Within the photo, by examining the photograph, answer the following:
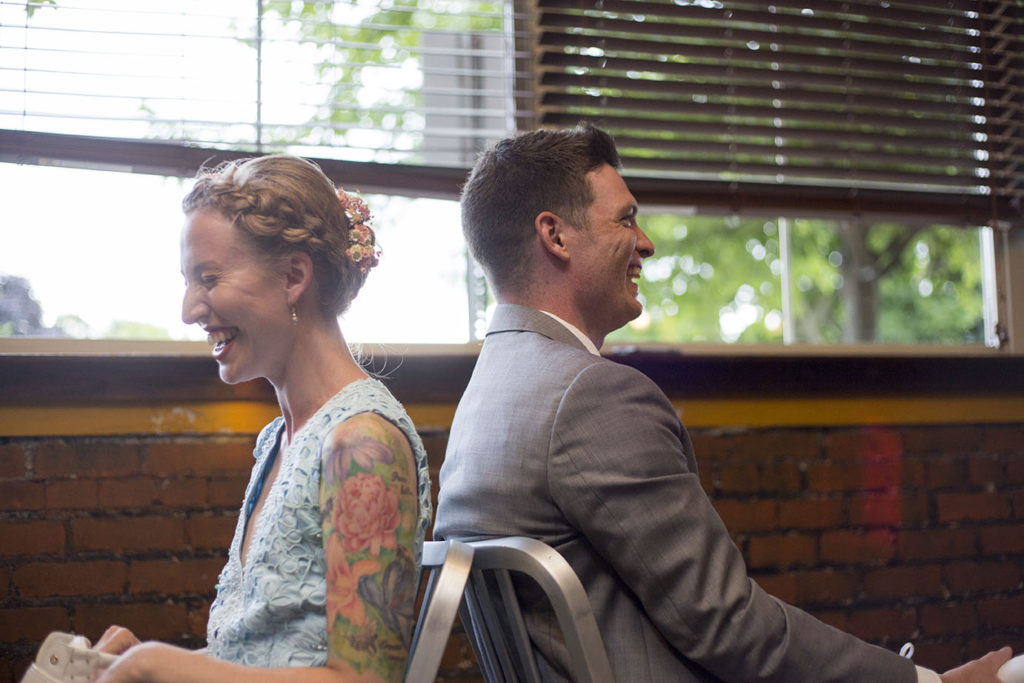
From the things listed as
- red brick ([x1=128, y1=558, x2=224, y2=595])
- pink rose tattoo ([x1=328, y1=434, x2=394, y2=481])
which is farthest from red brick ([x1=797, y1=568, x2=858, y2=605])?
pink rose tattoo ([x1=328, y1=434, x2=394, y2=481])

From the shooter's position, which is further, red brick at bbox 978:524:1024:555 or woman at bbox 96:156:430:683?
red brick at bbox 978:524:1024:555

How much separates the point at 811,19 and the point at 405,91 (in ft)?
4.01

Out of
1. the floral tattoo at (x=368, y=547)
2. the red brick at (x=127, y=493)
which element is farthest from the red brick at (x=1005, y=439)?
the red brick at (x=127, y=493)

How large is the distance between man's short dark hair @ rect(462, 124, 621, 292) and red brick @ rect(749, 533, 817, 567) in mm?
1246

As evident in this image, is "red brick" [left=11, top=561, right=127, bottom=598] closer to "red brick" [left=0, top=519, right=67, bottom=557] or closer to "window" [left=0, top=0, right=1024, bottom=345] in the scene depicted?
"red brick" [left=0, top=519, right=67, bottom=557]

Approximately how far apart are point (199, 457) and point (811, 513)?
5.19 ft

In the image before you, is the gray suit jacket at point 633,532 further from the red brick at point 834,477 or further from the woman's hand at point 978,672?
the red brick at point 834,477

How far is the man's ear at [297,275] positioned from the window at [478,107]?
0.99 m

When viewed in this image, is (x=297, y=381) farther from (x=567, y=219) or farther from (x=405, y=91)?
(x=405, y=91)

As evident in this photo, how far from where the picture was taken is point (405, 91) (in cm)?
248

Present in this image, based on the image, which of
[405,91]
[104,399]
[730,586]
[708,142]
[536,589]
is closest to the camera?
[730,586]

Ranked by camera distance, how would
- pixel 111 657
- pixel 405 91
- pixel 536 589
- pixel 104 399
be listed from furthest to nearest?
pixel 405 91 → pixel 104 399 → pixel 536 589 → pixel 111 657

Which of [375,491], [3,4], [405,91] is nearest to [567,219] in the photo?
[375,491]

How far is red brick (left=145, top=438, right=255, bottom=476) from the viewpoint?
215 centimetres
